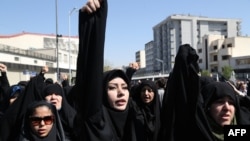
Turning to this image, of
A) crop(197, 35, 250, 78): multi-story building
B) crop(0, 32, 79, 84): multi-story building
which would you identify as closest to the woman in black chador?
crop(0, 32, 79, 84): multi-story building

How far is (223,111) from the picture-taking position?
8.37ft

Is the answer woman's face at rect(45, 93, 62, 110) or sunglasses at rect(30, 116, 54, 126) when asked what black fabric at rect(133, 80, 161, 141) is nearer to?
sunglasses at rect(30, 116, 54, 126)

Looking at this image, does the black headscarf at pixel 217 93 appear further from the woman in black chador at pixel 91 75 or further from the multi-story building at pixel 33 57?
the multi-story building at pixel 33 57

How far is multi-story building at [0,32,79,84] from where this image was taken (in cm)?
3542

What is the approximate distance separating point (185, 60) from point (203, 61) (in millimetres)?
69021

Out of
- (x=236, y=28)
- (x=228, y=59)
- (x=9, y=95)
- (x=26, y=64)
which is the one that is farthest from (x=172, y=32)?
(x=9, y=95)

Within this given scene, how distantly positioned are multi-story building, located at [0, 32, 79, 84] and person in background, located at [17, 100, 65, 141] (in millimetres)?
6745

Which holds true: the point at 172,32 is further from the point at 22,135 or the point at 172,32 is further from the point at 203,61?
the point at 22,135

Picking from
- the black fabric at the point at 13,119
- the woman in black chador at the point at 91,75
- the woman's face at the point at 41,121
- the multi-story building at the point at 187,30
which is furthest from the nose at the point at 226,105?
the multi-story building at the point at 187,30

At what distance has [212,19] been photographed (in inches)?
3659

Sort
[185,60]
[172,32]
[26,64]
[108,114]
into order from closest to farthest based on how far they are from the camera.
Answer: [185,60] < [108,114] < [26,64] < [172,32]

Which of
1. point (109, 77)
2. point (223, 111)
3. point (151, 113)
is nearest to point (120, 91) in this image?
point (109, 77)

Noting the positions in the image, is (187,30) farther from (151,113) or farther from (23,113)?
(23,113)

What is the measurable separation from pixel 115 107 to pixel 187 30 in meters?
89.9
